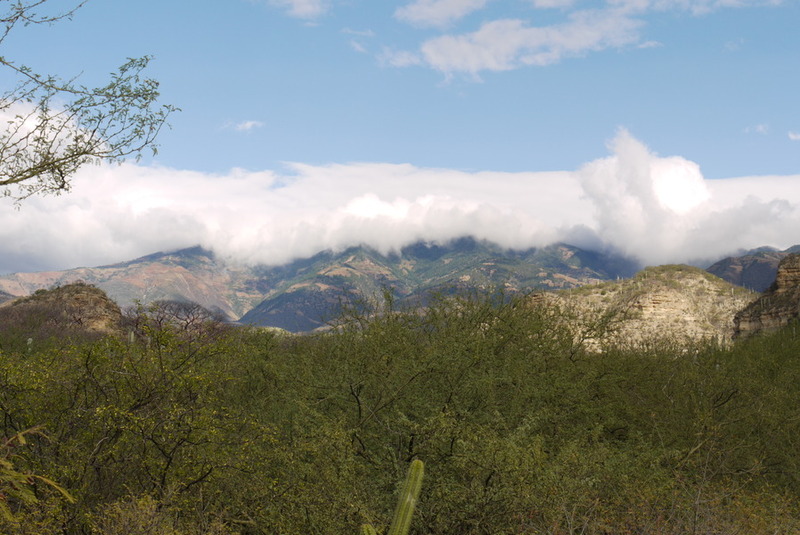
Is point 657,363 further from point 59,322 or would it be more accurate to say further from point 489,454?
point 59,322

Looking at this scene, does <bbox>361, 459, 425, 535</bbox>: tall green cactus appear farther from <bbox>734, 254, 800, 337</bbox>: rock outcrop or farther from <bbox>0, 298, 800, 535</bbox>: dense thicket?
<bbox>734, 254, 800, 337</bbox>: rock outcrop

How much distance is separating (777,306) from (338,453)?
68492 millimetres

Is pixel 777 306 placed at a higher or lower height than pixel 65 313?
lower

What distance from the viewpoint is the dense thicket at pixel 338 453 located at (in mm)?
12258

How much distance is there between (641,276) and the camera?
316ft

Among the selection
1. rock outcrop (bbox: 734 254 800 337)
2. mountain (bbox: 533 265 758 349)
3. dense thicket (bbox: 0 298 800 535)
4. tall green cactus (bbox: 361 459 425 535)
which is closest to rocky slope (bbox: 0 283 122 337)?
dense thicket (bbox: 0 298 800 535)

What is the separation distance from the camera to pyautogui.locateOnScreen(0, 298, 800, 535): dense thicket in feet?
40.2

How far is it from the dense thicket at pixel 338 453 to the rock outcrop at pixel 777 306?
156ft

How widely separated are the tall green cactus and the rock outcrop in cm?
6588

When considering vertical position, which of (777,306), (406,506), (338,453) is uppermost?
(406,506)

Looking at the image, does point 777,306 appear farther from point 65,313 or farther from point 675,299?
point 65,313

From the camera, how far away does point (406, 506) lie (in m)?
8.52

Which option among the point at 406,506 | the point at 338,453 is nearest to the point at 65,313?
the point at 338,453

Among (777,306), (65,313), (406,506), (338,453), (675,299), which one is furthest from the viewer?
(675,299)
